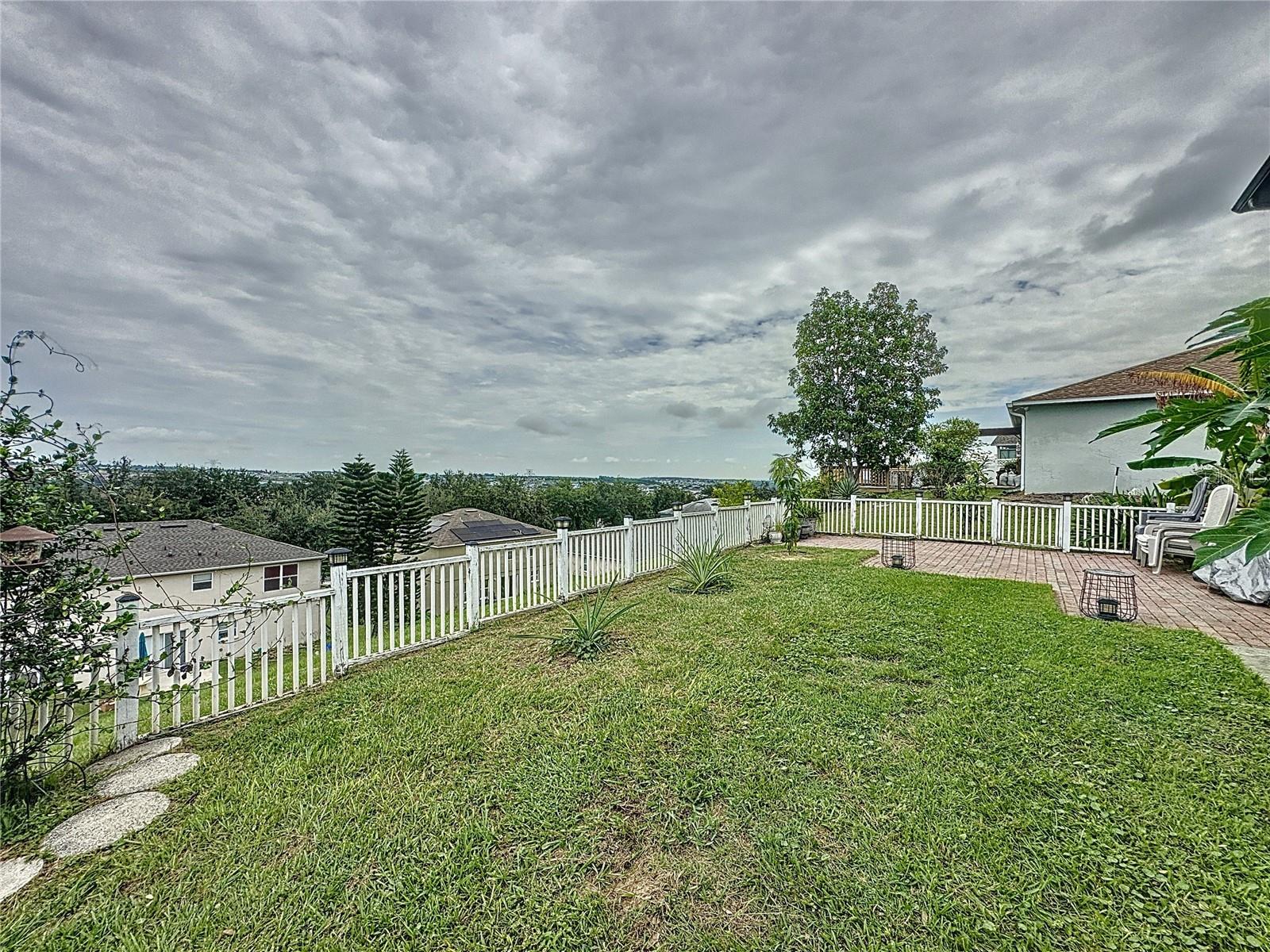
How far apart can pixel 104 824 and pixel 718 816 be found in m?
2.84

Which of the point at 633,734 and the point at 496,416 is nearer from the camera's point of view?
the point at 633,734

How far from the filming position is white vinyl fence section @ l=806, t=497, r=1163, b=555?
29.8ft

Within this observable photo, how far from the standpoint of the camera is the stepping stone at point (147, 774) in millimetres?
2605

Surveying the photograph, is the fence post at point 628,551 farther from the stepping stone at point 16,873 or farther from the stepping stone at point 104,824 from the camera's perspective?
the stepping stone at point 16,873

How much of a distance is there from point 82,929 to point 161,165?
26.9ft

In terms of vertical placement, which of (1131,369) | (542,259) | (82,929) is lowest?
(82,929)

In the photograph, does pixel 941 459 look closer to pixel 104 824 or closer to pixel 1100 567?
pixel 1100 567

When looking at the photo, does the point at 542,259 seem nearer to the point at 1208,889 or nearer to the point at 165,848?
the point at 165,848

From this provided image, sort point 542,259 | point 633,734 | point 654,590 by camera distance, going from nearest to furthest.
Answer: point 633,734 → point 654,590 → point 542,259

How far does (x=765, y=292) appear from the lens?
1401 cm

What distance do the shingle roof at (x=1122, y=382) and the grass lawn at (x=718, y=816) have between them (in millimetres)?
10993

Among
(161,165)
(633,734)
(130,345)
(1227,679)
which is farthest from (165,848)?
(130,345)

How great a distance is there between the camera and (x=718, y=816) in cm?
230

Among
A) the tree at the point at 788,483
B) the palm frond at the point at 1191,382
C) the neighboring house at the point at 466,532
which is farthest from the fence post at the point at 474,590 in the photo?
the neighboring house at the point at 466,532
